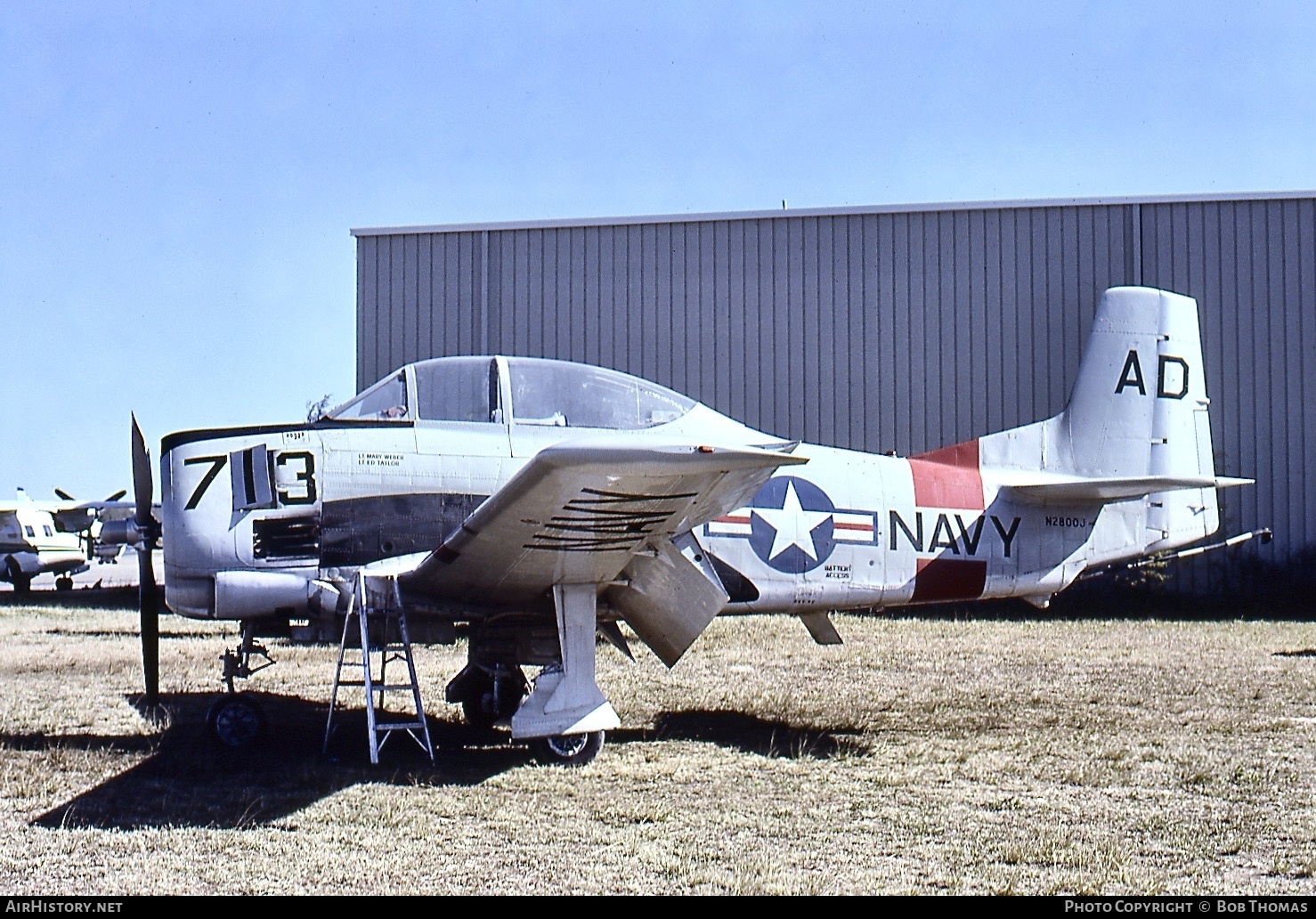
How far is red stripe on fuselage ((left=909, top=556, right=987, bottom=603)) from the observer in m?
8.45

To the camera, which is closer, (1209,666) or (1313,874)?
(1313,874)

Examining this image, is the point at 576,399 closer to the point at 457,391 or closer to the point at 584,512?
the point at 457,391

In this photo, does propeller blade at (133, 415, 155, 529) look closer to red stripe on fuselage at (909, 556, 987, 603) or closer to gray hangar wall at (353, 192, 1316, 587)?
red stripe on fuselage at (909, 556, 987, 603)

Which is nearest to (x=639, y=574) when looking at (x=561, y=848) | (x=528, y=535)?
(x=528, y=535)

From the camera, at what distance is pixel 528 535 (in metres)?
6.05

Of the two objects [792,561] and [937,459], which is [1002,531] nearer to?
[937,459]

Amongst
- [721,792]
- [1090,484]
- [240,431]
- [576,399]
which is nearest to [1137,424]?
[1090,484]

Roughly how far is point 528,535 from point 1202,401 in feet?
21.4

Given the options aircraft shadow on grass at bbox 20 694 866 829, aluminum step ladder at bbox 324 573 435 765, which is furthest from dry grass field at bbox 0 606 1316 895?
aluminum step ladder at bbox 324 573 435 765

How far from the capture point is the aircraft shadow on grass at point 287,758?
5641 millimetres

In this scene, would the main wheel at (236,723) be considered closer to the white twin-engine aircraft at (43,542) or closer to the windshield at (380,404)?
the windshield at (380,404)

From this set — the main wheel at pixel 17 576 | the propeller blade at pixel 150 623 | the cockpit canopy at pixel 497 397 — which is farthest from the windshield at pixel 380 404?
the main wheel at pixel 17 576

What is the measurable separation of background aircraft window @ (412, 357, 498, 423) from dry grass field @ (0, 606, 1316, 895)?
2198 millimetres

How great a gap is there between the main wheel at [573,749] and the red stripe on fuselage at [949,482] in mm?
3034
